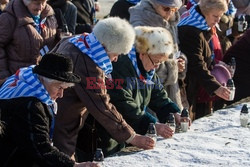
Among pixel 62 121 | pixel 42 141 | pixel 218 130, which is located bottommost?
pixel 218 130

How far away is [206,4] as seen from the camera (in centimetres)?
624

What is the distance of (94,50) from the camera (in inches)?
173

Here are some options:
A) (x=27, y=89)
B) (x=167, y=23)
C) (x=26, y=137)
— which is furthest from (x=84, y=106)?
(x=167, y=23)

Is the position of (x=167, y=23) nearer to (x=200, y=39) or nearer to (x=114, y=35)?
(x=200, y=39)

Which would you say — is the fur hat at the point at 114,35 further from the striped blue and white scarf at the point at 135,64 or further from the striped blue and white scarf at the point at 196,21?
the striped blue and white scarf at the point at 196,21

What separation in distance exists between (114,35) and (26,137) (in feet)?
3.95

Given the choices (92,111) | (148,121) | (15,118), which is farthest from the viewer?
(148,121)

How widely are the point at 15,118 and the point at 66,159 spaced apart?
38 cm

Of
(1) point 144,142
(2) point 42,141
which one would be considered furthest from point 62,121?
(2) point 42,141

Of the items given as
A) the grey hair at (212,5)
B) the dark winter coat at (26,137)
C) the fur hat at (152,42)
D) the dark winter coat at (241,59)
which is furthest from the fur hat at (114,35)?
the dark winter coat at (241,59)

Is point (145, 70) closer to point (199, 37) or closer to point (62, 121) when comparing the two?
point (62, 121)

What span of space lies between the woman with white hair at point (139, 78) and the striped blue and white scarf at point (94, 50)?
311 mm

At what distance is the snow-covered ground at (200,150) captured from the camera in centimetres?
421

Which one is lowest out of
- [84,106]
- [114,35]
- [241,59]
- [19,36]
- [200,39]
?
[241,59]
